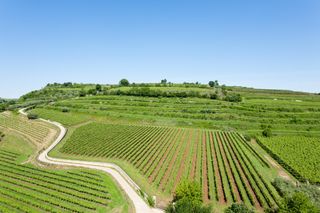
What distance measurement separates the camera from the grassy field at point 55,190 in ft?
97.5

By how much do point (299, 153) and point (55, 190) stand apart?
190 ft

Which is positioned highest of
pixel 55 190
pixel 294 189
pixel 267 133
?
pixel 267 133

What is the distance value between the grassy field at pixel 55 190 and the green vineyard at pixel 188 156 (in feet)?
27.0

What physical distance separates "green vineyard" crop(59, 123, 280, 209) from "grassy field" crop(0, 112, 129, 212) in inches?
324

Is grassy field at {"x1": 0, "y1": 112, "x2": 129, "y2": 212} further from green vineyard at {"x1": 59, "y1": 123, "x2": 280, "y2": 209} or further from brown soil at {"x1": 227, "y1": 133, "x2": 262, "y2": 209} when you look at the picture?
brown soil at {"x1": 227, "y1": 133, "x2": 262, "y2": 209}

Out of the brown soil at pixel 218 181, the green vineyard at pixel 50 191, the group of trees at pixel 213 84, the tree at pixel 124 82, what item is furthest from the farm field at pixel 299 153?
the tree at pixel 124 82

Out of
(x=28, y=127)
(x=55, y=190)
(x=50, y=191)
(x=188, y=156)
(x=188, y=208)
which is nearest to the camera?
(x=188, y=208)

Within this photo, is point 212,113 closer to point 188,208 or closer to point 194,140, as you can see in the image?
point 194,140

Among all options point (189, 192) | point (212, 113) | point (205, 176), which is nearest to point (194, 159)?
point (205, 176)

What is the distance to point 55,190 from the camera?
1334 inches

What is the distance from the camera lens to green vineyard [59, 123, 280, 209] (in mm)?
35062

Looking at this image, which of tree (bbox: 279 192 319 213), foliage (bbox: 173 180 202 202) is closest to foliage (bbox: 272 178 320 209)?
tree (bbox: 279 192 319 213)

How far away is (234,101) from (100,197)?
9265cm

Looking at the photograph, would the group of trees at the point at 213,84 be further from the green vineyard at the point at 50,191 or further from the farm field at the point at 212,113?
the green vineyard at the point at 50,191
